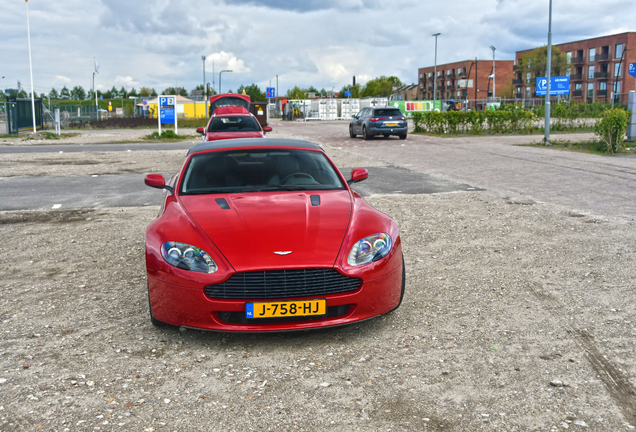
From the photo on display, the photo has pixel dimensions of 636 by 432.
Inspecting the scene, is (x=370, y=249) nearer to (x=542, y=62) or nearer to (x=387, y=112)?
(x=387, y=112)

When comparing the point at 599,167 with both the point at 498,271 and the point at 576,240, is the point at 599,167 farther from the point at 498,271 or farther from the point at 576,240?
the point at 498,271

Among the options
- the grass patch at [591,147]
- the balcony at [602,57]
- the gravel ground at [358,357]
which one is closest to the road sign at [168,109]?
the grass patch at [591,147]

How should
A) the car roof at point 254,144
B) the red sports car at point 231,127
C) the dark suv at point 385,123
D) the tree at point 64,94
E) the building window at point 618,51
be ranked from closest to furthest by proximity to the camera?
the car roof at point 254,144 < the red sports car at point 231,127 < the dark suv at point 385,123 < the building window at point 618,51 < the tree at point 64,94

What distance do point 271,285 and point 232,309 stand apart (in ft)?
0.97

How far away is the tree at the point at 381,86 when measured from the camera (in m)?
112

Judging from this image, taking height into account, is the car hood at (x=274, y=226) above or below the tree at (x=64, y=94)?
below

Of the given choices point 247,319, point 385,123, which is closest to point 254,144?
point 247,319

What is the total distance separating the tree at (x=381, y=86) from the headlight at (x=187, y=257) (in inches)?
4356

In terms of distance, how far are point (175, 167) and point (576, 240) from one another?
38.7 ft

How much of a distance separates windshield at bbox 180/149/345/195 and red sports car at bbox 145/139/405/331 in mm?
363

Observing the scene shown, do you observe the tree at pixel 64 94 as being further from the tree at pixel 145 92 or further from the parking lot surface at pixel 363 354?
the parking lot surface at pixel 363 354

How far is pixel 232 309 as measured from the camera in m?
3.82

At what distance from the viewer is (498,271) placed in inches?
226

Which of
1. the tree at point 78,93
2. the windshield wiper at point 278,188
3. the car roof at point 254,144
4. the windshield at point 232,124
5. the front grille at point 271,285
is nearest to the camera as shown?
the front grille at point 271,285
